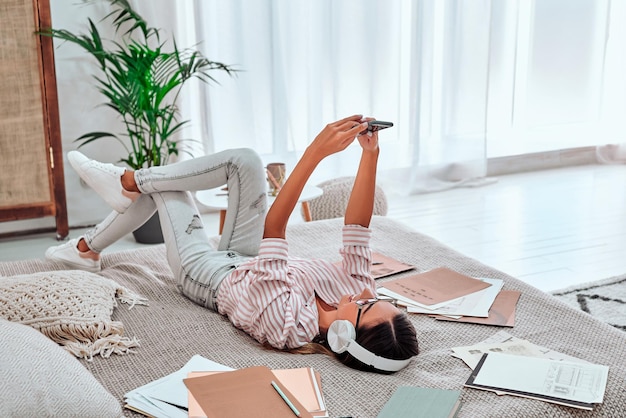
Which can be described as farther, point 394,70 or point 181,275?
point 394,70

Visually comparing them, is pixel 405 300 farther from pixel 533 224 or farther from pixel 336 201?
pixel 533 224

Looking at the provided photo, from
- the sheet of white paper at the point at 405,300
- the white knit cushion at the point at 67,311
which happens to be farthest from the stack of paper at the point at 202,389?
the sheet of white paper at the point at 405,300

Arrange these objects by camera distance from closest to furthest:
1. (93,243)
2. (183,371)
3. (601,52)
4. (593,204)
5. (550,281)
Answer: (183,371)
(93,243)
(550,281)
(593,204)
(601,52)

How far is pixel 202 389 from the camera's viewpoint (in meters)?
1.41

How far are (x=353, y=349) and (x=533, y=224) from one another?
231 centimetres

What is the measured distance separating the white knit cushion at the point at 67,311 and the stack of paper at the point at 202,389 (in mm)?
233

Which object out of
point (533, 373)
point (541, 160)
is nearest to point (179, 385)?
point (533, 373)

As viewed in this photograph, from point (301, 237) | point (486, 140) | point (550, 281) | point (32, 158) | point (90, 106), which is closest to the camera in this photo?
point (301, 237)

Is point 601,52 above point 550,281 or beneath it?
above

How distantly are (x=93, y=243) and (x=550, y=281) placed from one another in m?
1.71

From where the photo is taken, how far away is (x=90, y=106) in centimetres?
365

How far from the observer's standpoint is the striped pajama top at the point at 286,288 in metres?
1.75

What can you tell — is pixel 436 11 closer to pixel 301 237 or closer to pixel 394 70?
pixel 394 70

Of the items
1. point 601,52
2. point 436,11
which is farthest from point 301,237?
point 601,52
